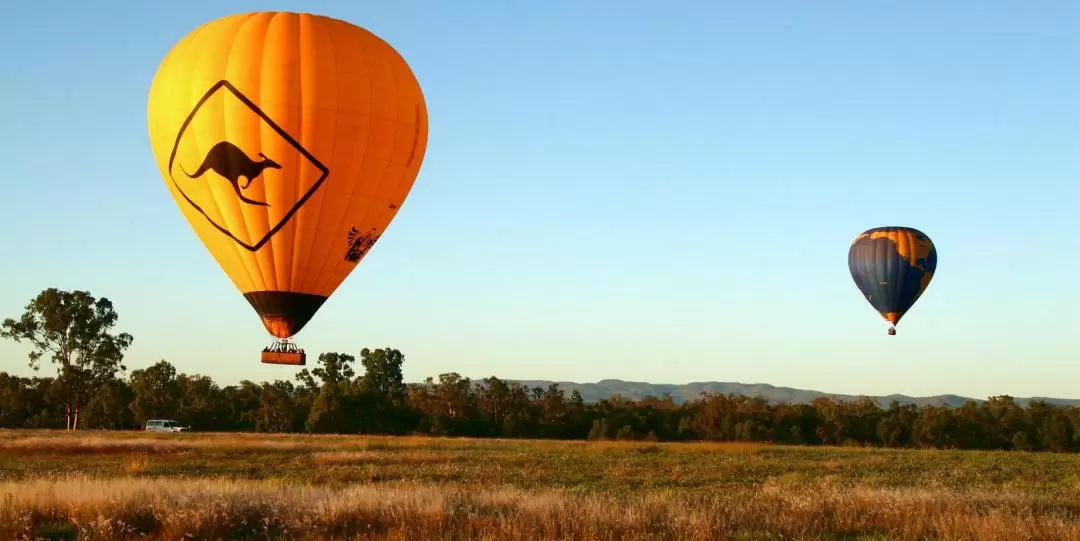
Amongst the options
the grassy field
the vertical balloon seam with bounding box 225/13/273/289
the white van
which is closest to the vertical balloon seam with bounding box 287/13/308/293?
the vertical balloon seam with bounding box 225/13/273/289

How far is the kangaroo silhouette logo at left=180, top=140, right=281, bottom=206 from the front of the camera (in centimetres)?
2422

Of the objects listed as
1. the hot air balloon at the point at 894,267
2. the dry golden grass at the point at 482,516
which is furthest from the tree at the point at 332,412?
the dry golden grass at the point at 482,516

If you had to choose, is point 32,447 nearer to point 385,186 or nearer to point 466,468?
point 466,468

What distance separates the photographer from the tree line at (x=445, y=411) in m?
77.1

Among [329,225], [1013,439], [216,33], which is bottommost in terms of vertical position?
[1013,439]

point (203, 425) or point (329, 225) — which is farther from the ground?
point (329, 225)

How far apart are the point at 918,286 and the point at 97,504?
47227mm

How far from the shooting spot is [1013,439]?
73250 millimetres

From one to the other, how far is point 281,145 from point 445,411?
69.6 m

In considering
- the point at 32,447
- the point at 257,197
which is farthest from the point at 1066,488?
the point at 32,447

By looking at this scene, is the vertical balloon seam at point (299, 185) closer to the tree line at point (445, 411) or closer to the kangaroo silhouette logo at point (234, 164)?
the kangaroo silhouette logo at point (234, 164)

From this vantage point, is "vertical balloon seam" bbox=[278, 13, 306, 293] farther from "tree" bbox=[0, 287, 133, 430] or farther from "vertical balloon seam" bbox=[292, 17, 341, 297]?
"tree" bbox=[0, 287, 133, 430]

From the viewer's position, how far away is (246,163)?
24250mm

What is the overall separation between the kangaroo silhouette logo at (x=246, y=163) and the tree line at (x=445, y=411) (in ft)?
188
